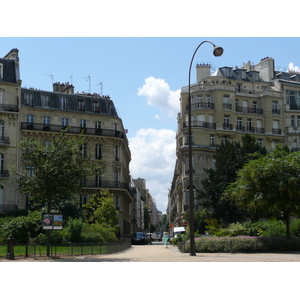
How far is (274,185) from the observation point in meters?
30.9

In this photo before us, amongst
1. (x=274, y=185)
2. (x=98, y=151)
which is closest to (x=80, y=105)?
(x=98, y=151)

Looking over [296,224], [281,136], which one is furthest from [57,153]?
[281,136]

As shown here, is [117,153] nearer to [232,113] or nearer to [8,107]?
[8,107]

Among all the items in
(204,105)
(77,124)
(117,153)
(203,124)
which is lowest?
(117,153)

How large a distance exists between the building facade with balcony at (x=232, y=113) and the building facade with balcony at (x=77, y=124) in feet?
29.1

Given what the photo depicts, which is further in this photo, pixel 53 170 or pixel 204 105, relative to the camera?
pixel 204 105

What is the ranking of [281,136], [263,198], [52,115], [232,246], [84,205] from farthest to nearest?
1. [281,136]
2. [52,115]
3. [84,205]
4. [263,198]
5. [232,246]

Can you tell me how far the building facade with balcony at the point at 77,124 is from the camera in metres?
53.6

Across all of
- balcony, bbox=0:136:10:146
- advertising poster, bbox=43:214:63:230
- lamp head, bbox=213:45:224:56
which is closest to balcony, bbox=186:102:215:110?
balcony, bbox=0:136:10:146

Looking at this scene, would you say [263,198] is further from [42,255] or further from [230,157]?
[230,157]

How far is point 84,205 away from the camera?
53656 mm

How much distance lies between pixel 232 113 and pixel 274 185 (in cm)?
3522

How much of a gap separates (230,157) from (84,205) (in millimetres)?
16632

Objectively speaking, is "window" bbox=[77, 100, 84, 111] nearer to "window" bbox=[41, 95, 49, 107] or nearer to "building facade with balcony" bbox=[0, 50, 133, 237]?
"building facade with balcony" bbox=[0, 50, 133, 237]
